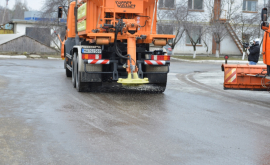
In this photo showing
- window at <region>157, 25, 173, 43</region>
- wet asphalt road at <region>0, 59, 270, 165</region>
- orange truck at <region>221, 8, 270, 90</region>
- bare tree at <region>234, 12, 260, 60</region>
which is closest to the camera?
wet asphalt road at <region>0, 59, 270, 165</region>

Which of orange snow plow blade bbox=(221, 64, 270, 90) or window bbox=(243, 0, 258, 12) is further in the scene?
window bbox=(243, 0, 258, 12)

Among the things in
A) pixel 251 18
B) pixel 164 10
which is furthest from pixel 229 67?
pixel 251 18

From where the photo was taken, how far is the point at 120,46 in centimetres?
1140

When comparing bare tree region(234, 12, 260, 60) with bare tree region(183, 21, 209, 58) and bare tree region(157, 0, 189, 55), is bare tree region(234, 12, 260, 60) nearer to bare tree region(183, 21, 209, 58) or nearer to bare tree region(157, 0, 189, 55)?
bare tree region(183, 21, 209, 58)

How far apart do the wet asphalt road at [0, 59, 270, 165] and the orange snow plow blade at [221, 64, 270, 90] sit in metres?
0.36

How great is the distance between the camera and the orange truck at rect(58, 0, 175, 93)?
35.7 ft

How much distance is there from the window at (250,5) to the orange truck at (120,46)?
29972 millimetres

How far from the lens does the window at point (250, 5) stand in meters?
39.9

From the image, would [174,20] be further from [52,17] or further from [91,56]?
[91,56]

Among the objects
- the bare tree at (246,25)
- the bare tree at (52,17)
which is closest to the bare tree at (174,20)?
the bare tree at (246,25)

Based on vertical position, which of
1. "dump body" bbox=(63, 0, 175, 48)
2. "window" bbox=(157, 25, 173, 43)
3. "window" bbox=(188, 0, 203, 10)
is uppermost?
"window" bbox=(188, 0, 203, 10)

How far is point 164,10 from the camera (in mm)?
35156

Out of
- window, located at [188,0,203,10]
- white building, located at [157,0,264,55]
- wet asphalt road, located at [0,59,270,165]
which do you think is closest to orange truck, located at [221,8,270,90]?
wet asphalt road, located at [0,59,270,165]

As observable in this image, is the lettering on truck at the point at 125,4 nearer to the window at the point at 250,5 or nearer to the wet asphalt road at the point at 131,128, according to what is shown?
the wet asphalt road at the point at 131,128
